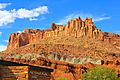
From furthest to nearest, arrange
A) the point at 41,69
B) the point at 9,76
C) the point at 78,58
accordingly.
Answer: the point at 78,58
the point at 41,69
the point at 9,76

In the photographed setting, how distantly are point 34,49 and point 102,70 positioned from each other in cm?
8913

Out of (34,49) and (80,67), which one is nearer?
(80,67)

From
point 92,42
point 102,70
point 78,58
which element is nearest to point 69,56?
point 78,58

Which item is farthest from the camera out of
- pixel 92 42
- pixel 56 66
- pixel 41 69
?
pixel 92 42

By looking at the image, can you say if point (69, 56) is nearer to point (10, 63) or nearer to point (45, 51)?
point (45, 51)

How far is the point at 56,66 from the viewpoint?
109 m

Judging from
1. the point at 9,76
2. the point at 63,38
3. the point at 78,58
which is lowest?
the point at 9,76

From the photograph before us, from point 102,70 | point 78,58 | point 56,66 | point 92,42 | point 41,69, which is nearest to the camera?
point 41,69

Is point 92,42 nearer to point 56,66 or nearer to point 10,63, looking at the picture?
point 56,66

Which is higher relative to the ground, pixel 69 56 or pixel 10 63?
pixel 69 56

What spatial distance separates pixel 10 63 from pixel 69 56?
113m

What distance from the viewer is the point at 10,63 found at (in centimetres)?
3903

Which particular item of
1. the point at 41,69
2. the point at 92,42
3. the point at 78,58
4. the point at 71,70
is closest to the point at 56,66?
the point at 71,70

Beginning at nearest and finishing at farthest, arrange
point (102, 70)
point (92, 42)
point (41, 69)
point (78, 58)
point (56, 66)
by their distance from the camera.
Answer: point (41, 69)
point (102, 70)
point (56, 66)
point (78, 58)
point (92, 42)
